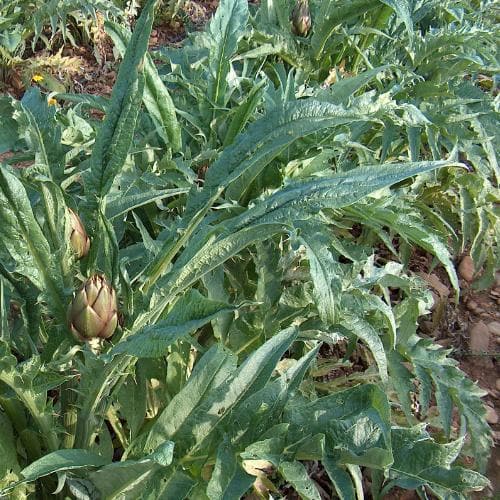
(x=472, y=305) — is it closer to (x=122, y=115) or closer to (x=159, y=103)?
(x=159, y=103)

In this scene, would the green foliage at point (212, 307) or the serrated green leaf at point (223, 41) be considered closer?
the green foliage at point (212, 307)

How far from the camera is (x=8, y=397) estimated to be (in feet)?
A: 3.67

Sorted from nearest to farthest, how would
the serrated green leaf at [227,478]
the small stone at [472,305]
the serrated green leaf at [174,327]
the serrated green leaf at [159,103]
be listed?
the serrated green leaf at [174,327] < the serrated green leaf at [227,478] < the serrated green leaf at [159,103] < the small stone at [472,305]

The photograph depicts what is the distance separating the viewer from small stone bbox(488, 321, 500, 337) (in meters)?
2.28

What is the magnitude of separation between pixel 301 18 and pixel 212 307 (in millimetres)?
1680

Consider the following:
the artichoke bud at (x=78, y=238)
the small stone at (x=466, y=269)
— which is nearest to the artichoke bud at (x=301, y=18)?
the small stone at (x=466, y=269)

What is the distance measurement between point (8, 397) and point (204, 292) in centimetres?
50

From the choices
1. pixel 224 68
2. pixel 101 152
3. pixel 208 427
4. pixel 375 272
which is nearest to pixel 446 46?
pixel 224 68

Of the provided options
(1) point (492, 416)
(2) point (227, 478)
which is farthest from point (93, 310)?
(1) point (492, 416)

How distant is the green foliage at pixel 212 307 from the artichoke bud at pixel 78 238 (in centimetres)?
2

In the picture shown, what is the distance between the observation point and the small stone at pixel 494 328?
228 cm

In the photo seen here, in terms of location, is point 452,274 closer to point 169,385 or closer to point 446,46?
point 169,385

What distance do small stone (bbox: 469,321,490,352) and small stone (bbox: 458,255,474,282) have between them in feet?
0.63

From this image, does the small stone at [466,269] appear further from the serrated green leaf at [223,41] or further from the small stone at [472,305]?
the serrated green leaf at [223,41]
